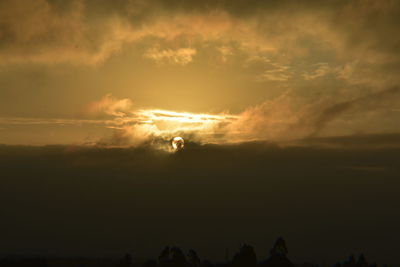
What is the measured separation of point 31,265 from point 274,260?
301ft

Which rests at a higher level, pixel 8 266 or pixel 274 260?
pixel 8 266

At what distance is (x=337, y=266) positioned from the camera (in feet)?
519

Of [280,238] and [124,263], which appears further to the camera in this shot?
[124,263]

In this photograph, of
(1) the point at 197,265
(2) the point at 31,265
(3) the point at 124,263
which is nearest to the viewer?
(1) the point at 197,265

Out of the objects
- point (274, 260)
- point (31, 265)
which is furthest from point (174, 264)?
point (31, 265)

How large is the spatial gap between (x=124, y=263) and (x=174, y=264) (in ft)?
99.2

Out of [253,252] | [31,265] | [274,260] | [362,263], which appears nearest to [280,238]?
[274,260]

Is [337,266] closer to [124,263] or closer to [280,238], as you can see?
[280,238]

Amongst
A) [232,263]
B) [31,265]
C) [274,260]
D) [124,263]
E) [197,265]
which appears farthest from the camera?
[31,265]

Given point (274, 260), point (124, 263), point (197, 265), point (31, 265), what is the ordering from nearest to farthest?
1. point (274, 260)
2. point (197, 265)
3. point (124, 263)
4. point (31, 265)

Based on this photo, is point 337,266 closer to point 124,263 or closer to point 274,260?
point 274,260

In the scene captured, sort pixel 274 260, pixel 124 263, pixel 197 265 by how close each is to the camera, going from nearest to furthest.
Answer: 1. pixel 274 260
2. pixel 197 265
3. pixel 124 263

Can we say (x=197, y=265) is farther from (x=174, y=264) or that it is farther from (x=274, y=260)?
(x=274, y=260)

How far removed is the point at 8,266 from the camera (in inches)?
6137
